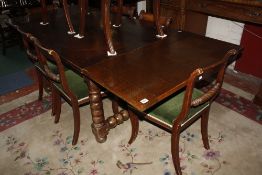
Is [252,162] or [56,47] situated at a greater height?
[56,47]

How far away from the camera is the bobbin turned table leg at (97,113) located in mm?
1905

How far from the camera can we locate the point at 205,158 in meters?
2.02

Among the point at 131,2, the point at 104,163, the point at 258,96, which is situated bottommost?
the point at 104,163

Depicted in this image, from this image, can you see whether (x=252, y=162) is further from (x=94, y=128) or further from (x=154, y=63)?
(x=94, y=128)

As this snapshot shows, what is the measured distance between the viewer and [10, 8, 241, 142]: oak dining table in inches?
56.6

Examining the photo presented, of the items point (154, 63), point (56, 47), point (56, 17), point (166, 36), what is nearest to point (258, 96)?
point (166, 36)

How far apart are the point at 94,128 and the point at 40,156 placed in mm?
543

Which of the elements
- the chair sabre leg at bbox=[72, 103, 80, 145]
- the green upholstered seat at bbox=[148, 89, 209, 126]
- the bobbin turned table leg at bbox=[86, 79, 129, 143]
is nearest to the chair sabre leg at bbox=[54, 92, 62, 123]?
the chair sabre leg at bbox=[72, 103, 80, 145]

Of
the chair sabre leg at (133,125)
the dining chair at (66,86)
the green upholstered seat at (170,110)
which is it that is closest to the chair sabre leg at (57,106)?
the dining chair at (66,86)

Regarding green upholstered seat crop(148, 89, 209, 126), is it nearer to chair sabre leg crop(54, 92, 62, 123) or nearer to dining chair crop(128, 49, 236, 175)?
dining chair crop(128, 49, 236, 175)

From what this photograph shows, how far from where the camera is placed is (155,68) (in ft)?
5.37

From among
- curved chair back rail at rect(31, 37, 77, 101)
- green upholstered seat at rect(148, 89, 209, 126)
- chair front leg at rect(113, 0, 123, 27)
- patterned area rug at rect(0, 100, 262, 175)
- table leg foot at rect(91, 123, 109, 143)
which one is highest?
chair front leg at rect(113, 0, 123, 27)

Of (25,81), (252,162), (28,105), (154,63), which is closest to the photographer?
(154,63)

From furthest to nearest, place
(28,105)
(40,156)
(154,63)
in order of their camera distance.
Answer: (28,105)
(40,156)
(154,63)
